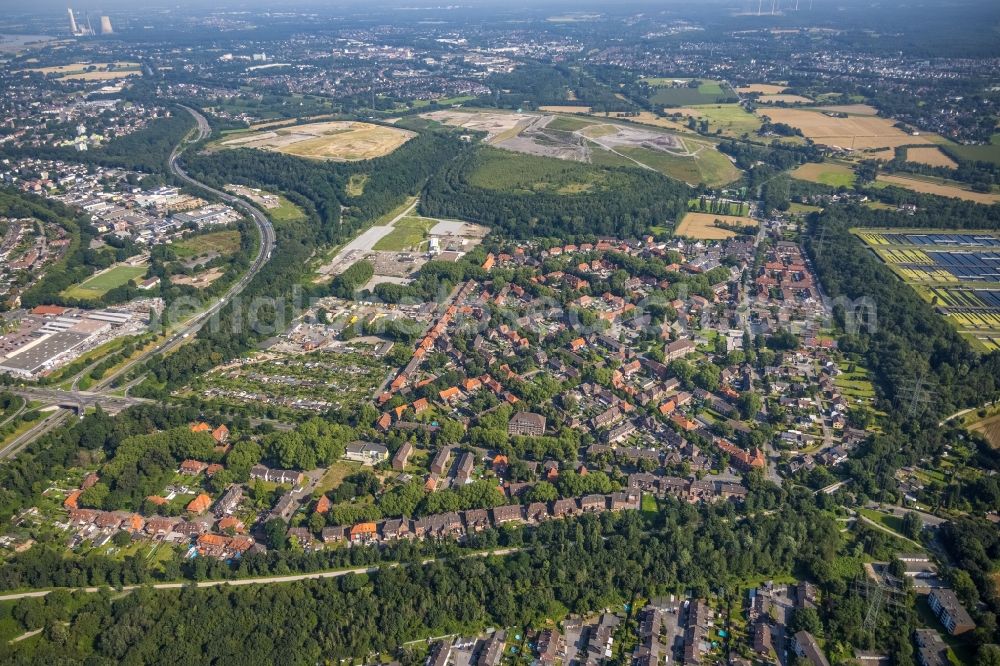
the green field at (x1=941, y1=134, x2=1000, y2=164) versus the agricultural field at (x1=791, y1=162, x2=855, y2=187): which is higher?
the green field at (x1=941, y1=134, x2=1000, y2=164)

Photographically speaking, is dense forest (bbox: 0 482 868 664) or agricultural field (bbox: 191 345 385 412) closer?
dense forest (bbox: 0 482 868 664)

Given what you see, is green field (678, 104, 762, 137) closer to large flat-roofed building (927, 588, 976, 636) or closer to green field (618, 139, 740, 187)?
green field (618, 139, 740, 187)

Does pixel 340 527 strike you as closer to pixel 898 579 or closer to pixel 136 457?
pixel 136 457

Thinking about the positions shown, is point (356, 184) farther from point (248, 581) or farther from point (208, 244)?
point (248, 581)

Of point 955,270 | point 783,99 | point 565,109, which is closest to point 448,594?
point 955,270

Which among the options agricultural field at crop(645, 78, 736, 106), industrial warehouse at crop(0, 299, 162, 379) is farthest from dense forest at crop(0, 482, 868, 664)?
agricultural field at crop(645, 78, 736, 106)

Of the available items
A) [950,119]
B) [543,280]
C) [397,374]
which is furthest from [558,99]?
[397,374]
